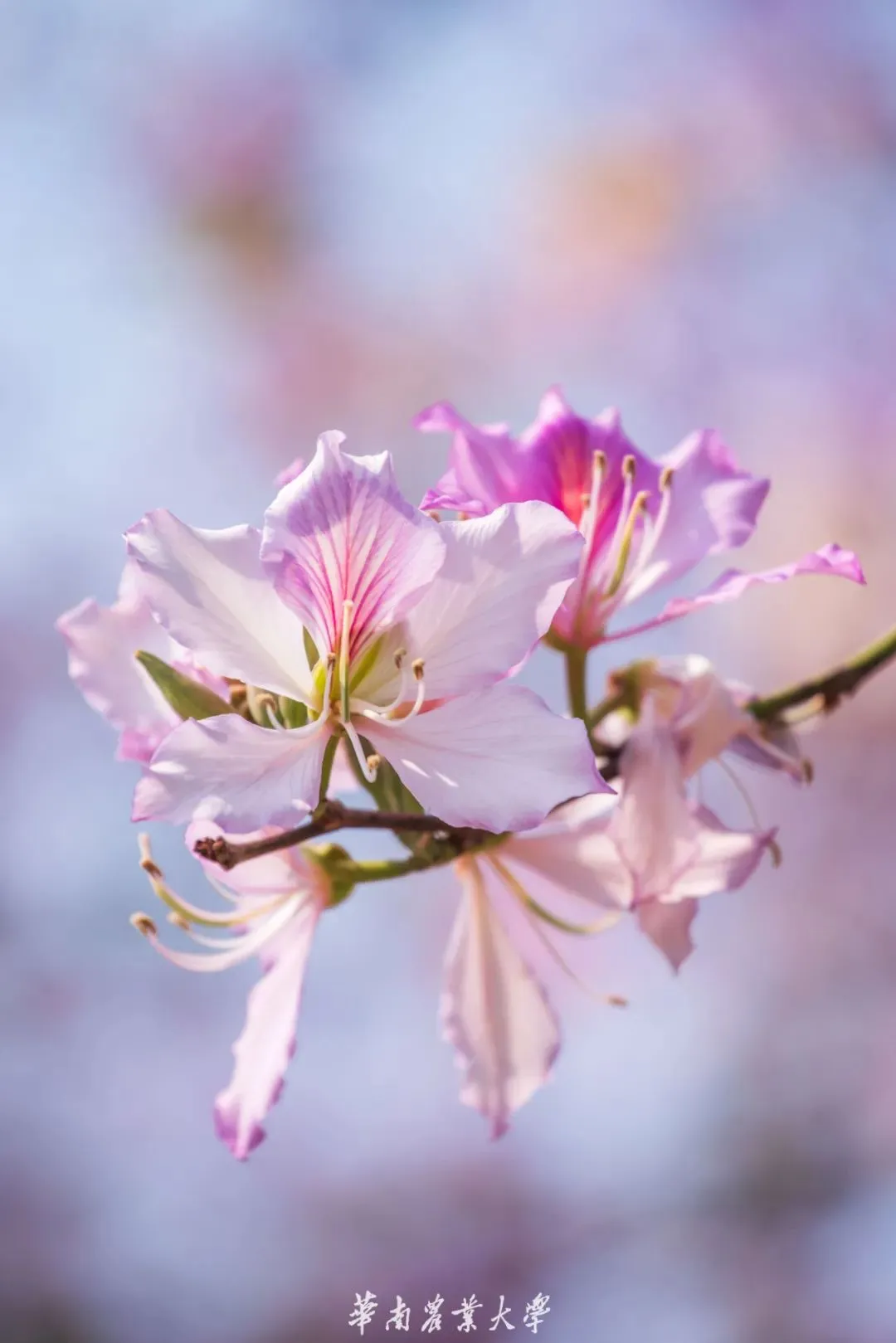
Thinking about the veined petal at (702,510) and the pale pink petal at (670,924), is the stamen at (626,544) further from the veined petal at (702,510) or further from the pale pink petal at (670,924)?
the pale pink petal at (670,924)

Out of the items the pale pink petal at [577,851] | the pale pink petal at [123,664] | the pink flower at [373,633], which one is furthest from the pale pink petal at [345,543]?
the pale pink petal at [577,851]

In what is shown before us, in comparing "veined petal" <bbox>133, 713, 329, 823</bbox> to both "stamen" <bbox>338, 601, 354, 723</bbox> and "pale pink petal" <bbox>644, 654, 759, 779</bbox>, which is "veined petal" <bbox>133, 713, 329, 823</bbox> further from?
"pale pink petal" <bbox>644, 654, 759, 779</bbox>

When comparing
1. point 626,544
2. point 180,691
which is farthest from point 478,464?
point 180,691

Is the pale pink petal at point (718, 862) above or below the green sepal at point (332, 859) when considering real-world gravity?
below

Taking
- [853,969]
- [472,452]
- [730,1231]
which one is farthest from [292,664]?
[853,969]

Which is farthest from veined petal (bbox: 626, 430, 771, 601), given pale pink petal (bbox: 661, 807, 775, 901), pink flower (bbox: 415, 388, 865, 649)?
pale pink petal (bbox: 661, 807, 775, 901)

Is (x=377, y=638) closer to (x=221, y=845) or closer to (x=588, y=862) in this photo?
(x=221, y=845)
